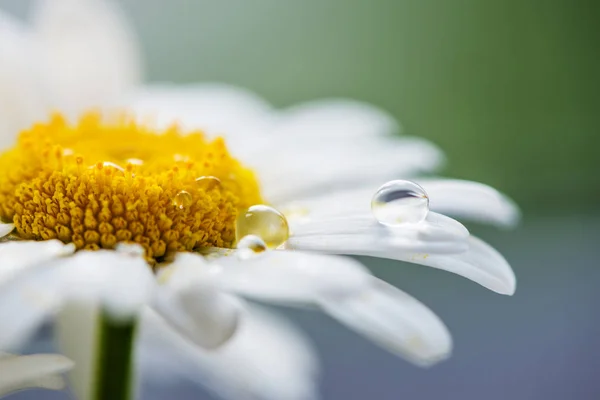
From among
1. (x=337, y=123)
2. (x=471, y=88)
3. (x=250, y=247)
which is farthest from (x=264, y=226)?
(x=471, y=88)

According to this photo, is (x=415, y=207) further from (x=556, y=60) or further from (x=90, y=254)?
(x=556, y=60)

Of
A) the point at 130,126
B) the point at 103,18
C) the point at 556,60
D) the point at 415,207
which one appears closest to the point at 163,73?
the point at 556,60

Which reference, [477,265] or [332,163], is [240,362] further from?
[477,265]

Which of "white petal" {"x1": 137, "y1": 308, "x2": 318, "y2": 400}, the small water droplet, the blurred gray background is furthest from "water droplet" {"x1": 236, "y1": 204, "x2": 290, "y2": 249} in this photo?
the blurred gray background

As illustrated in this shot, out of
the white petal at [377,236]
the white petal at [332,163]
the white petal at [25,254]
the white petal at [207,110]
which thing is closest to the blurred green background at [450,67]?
the white petal at [207,110]

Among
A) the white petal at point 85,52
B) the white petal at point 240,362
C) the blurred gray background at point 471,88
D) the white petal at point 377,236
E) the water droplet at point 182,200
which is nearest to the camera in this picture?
the white petal at point 377,236

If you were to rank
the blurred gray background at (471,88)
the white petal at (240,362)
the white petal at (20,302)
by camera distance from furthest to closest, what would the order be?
1. the blurred gray background at (471,88)
2. the white petal at (240,362)
3. the white petal at (20,302)

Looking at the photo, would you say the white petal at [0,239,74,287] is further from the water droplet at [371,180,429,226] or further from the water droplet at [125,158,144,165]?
the water droplet at [371,180,429,226]

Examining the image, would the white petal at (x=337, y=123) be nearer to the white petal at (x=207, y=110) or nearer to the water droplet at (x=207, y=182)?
the white petal at (x=207, y=110)
